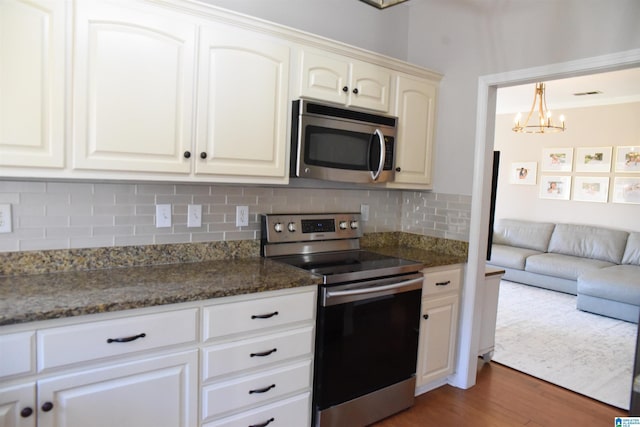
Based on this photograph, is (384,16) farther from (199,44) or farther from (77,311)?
(77,311)

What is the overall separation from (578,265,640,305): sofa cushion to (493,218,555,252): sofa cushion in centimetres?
122

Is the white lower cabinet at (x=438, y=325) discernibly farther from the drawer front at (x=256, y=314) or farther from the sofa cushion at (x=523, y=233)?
the sofa cushion at (x=523, y=233)

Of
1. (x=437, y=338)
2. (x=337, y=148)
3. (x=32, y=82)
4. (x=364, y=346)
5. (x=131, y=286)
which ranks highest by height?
(x=32, y=82)

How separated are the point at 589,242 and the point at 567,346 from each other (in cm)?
245

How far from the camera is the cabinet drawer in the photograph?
179 centimetres

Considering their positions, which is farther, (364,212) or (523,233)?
(523,233)

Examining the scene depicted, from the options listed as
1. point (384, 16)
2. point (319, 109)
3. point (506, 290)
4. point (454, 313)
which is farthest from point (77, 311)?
point (506, 290)

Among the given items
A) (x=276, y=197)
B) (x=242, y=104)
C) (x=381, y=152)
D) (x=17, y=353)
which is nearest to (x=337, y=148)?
(x=381, y=152)

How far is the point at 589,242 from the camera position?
5.57 meters

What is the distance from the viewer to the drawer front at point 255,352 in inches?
69.9

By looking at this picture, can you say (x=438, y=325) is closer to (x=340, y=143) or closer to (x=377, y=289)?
(x=377, y=289)

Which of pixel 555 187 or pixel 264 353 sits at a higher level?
pixel 555 187

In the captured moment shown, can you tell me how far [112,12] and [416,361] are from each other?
242cm

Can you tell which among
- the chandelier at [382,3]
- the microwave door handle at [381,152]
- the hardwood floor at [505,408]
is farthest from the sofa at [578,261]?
the chandelier at [382,3]
